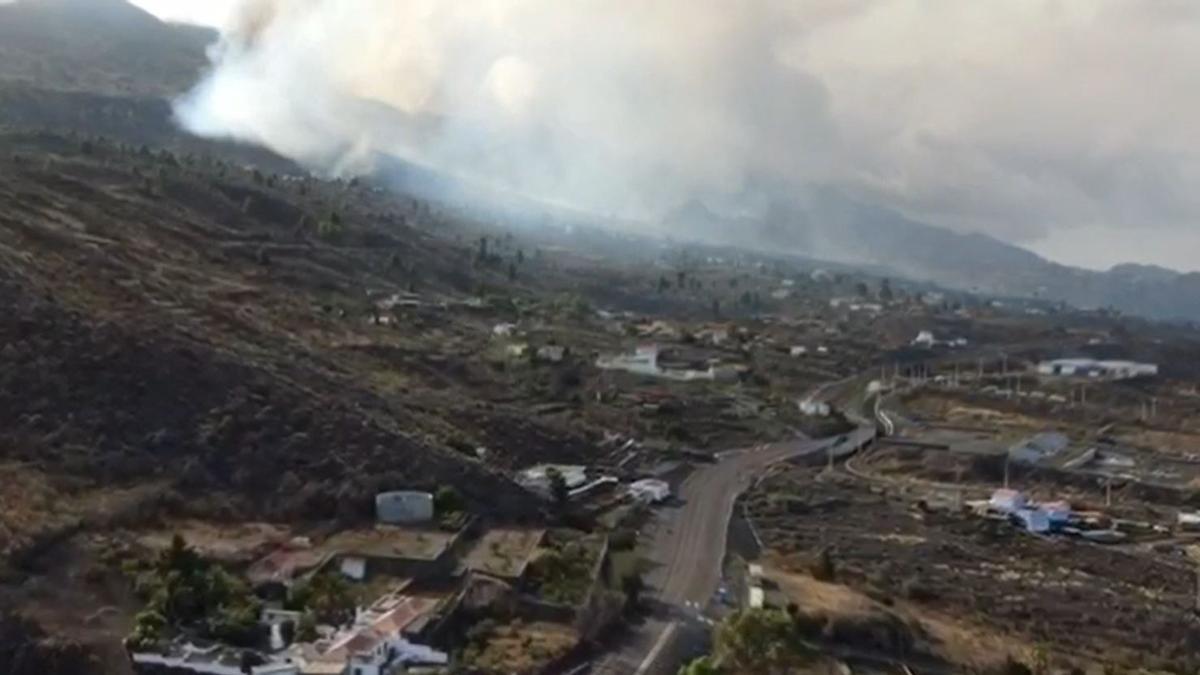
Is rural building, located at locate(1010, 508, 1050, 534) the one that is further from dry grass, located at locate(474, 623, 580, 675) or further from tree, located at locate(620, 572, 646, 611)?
dry grass, located at locate(474, 623, 580, 675)

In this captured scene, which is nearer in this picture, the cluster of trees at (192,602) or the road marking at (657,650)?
the cluster of trees at (192,602)

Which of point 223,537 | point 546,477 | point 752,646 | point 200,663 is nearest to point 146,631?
point 200,663

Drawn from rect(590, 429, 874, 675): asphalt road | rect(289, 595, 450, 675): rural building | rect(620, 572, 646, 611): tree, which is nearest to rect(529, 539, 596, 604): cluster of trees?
rect(620, 572, 646, 611): tree

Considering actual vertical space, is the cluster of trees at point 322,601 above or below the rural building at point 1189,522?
above

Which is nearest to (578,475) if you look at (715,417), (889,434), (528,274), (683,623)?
(683,623)

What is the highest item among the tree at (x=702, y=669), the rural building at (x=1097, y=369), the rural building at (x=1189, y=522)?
the rural building at (x=1097, y=369)

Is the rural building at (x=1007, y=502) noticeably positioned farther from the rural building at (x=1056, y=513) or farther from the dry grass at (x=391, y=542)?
the dry grass at (x=391, y=542)

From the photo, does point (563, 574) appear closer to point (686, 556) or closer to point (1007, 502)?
point (686, 556)

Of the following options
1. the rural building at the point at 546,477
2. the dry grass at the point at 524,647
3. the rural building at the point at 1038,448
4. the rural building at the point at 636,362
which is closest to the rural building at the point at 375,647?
the dry grass at the point at 524,647
